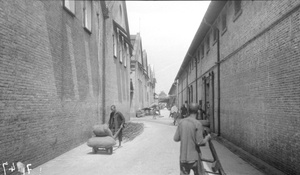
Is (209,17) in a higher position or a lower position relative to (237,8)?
higher

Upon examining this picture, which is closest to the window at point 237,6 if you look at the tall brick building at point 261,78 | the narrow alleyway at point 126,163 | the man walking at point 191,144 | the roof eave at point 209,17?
the tall brick building at point 261,78

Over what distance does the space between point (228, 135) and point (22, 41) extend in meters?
8.23

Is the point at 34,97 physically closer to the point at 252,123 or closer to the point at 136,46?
the point at 252,123

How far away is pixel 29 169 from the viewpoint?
23.4ft

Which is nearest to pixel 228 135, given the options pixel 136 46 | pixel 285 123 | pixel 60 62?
pixel 285 123

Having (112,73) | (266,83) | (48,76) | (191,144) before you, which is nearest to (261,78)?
(266,83)

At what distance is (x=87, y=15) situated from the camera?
13000 mm

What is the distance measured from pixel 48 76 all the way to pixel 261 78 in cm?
573

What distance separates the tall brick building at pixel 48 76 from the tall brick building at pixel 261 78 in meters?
5.54

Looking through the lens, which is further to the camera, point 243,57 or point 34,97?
point 243,57

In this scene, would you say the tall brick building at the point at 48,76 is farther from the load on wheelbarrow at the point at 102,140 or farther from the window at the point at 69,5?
the load on wheelbarrow at the point at 102,140

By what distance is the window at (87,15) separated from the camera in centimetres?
1254

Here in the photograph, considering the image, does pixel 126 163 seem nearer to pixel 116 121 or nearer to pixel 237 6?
pixel 116 121

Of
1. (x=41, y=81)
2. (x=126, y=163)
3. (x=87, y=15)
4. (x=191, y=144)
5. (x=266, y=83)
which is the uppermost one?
(x=87, y=15)
